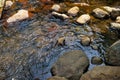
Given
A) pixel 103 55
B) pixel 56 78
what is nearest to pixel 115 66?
pixel 103 55

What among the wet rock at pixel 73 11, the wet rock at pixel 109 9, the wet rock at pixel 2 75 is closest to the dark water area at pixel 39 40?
the wet rock at pixel 2 75

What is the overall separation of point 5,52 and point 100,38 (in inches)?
93.7

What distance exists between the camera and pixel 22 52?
20.1 feet

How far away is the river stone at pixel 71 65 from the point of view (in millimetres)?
5320

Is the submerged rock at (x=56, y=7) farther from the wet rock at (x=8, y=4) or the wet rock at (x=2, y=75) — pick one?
the wet rock at (x=2, y=75)

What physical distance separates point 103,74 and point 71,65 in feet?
2.39

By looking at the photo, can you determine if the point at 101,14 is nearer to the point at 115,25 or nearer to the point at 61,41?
the point at 115,25

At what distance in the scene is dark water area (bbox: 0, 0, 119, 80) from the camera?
569cm

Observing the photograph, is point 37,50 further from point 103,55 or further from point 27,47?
point 103,55

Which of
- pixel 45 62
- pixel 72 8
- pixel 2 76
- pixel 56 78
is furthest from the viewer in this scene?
pixel 72 8

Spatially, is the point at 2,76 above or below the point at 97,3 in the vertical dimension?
below

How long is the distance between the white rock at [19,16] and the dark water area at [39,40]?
12cm

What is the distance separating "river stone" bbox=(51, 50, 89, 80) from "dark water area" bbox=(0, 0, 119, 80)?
0.71 feet

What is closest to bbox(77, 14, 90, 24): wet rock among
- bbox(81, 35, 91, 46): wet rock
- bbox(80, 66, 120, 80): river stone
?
bbox(81, 35, 91, 46): wet rock
